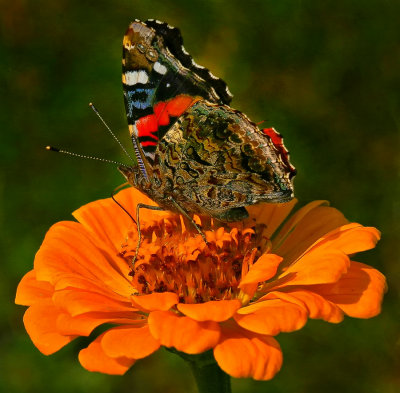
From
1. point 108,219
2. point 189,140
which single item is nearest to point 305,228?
point 189,140

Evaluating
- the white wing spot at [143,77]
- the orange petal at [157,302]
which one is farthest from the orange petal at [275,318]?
the white wing spot at [143,77]

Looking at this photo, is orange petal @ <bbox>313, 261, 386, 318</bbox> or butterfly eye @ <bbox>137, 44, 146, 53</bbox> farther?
butterfly eye @ <bbox>137, 44, 146, 53</bbox>

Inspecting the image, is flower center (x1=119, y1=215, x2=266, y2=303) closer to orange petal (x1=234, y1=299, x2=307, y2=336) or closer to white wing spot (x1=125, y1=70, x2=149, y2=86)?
orange petal (x1=234, y1=299, x2=307, y2=336)

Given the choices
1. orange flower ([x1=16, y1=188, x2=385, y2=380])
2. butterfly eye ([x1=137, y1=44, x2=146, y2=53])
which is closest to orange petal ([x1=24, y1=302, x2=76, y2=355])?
orange flower ([x1=16, y1=188, x2=385, y2=380])

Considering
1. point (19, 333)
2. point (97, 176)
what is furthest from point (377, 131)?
point (19, 333)

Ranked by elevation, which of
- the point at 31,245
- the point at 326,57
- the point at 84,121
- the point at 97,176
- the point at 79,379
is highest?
the point at 326,57

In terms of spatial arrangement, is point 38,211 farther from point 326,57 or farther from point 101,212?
point 326,57

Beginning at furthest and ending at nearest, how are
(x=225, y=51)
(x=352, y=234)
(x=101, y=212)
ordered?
(x=225, y=51)
(x=101, y=212)
(x=352, y=234)

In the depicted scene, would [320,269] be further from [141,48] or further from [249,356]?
[141,48]
